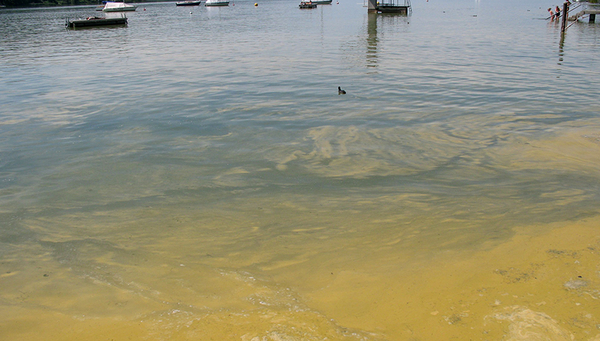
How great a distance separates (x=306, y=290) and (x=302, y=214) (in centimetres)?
175

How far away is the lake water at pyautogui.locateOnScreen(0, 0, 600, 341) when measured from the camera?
11.1 ft

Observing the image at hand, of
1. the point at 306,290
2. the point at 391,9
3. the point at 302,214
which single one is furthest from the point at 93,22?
the point at 306,290

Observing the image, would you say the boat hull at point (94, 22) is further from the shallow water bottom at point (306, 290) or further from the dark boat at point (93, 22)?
the shallow water bottom at point (306, 290)

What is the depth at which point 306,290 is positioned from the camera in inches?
149

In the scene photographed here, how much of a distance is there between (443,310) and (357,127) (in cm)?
628

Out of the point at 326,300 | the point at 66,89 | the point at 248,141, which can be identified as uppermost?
the point at 66,89

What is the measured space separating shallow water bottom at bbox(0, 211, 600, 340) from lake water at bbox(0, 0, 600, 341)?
0.02 m

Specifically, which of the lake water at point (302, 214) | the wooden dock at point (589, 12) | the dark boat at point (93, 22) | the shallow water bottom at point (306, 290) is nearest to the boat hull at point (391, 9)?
the wooden dock at point (589, 12)

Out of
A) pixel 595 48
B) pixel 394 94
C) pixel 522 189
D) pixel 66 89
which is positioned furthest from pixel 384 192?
pixel 595 48

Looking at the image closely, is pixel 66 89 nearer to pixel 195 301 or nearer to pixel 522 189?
pixel 195 301

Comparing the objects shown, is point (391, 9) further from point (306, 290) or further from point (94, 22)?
point (306, 290)

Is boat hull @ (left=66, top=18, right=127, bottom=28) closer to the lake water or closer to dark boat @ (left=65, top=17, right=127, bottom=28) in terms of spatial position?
dark boat @ (left=65, top=17, right=127, bottom=28)

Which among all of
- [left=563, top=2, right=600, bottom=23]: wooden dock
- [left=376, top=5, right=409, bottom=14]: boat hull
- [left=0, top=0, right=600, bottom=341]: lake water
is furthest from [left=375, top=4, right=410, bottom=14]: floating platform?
[left=0, top=0, right=600, bottom=341]: lake water

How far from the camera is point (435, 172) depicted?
22.1 feet
